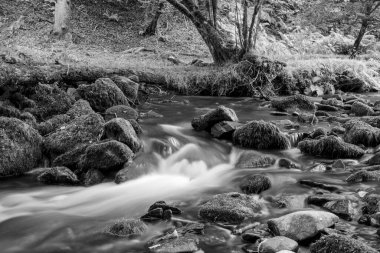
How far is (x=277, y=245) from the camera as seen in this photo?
12.5 feet

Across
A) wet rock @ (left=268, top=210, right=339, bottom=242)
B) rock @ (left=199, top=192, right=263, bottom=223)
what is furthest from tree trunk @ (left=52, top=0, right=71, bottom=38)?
wet rock @ (left=268, top=210, right=339, bottom=242)

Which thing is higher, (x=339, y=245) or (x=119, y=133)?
(x=119, y=133)

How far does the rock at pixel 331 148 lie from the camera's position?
268 inches

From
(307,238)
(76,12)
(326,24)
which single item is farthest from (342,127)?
(326,24)

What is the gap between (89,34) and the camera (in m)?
19.0

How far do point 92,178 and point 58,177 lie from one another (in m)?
0.49

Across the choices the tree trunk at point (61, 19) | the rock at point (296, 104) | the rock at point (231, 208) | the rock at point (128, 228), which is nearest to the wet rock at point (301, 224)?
the rock at point (231, 208)

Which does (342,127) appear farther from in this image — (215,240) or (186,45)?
(186,45)

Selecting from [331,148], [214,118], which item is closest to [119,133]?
[214,118]

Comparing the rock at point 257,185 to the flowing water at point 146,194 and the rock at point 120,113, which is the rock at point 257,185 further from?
the rock at point 120,113

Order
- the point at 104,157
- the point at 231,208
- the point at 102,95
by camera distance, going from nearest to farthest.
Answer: the point at 231,208, the point at 104,157, the point at 102,95

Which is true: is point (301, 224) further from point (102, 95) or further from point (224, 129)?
point (102, 95)

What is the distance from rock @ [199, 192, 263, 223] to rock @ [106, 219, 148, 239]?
2.47 ft

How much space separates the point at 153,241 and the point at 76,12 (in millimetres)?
18684
